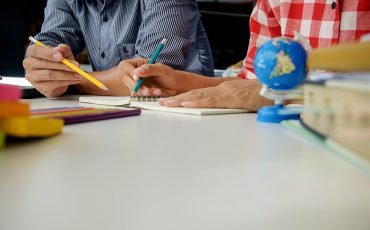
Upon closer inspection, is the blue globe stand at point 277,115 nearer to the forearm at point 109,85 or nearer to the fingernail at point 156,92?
the fingernail at point 156,92

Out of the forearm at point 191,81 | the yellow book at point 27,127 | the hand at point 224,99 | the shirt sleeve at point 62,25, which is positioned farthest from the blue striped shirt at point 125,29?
the yellow book at point 27,127

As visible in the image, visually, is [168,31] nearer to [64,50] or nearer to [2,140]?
[64,50]

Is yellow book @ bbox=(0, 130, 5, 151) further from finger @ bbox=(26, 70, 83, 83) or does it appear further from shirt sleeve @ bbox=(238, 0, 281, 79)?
shirt sleeve @ bbox=(238, 0, 281, 79)

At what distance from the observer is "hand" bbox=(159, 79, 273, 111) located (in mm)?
798

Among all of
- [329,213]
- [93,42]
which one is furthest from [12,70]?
[329,213]

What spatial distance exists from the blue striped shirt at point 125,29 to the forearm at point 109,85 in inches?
6.8

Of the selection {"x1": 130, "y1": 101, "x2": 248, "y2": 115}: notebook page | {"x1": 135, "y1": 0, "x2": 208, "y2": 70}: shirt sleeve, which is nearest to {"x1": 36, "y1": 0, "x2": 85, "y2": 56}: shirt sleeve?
{"x1": 135, "y1": 0, "x2": 208, "y2": 70}: shirt sleeve

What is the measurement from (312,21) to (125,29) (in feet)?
1.94

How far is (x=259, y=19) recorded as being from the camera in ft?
4.36

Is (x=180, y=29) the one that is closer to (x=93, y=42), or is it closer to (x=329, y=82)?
(x=93, y=42)

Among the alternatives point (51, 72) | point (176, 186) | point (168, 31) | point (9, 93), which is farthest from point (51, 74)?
point (176, 186)

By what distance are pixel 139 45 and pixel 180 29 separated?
134 mm

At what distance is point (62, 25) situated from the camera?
59.4 inches

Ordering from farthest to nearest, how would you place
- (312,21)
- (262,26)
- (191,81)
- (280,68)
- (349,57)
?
1. (262,26)
2. (312,21)
3. (191,81)
4. (280,68)
5. (349,57)
